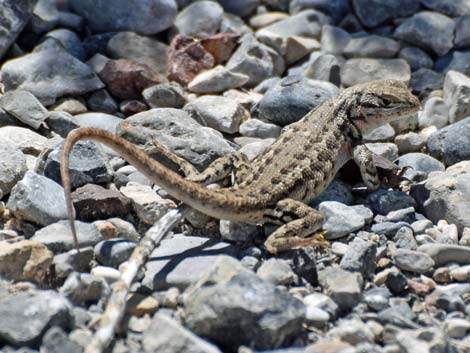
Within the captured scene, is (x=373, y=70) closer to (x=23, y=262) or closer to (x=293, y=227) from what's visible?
(x=293, y=227)

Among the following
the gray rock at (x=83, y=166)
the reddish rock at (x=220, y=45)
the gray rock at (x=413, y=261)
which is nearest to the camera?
the gray rock at (x=413, y=261)

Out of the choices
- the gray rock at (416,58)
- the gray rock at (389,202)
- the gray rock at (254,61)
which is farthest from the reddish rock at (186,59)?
the gray rock at (389,202)

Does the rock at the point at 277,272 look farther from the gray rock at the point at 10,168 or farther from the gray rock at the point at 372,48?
the gray rock at the point at 372,48

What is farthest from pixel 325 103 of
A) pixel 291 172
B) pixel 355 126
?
pixel 291 172

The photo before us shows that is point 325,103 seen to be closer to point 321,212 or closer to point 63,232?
point 321,212

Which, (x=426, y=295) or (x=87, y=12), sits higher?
(x=87, y=12)

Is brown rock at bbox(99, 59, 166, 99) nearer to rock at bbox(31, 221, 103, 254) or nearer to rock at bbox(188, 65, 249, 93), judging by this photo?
rock at bbox(188, 65, 249, 93)

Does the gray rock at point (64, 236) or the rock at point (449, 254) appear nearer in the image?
the gray rock at point (64, 236)

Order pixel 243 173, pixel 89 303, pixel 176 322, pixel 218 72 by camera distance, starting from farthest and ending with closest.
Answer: pixel 218 72 → pixel 243 173 → pixel 89 303 → pixel 176 322
